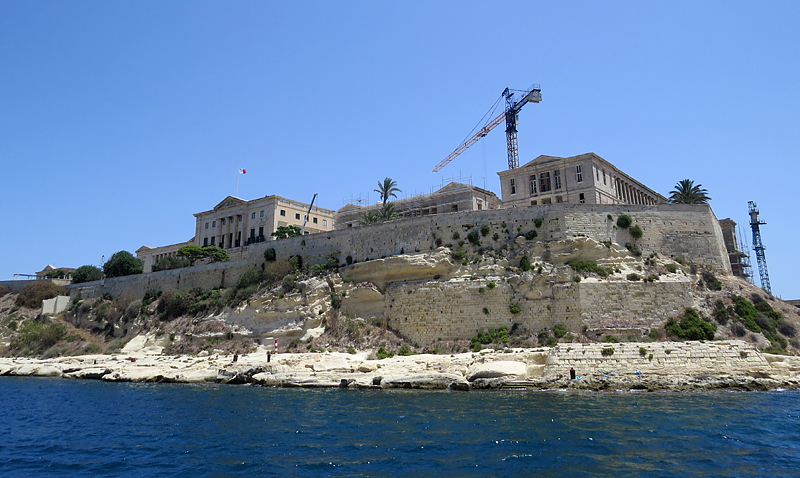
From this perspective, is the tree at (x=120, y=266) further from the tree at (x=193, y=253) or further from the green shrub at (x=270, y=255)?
the green shrub at (x=270, y=255)

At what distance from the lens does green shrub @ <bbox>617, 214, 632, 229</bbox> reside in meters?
32.1

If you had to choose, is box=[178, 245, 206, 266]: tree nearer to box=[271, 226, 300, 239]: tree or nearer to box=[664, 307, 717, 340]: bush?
box=[271, 226, 300, 239]: tree

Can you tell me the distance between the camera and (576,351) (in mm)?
23453

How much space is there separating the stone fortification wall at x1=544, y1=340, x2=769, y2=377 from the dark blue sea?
244cm

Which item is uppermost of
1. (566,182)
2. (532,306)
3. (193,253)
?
(566,182)

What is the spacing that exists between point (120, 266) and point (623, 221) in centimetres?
4562

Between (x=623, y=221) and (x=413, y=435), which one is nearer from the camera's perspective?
(x=413, y=435)

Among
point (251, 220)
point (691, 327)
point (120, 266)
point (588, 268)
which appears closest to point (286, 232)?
point (251, 220)

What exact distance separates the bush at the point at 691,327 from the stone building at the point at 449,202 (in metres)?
19.0

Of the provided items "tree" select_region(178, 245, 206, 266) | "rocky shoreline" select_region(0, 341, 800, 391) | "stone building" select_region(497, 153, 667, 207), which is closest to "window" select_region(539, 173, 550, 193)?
"stone building" select_region(497, 153, 667, 207)

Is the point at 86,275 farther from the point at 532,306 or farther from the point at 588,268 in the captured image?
the point at 588,268

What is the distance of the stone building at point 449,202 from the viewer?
44.5 m

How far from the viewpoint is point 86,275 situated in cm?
5356

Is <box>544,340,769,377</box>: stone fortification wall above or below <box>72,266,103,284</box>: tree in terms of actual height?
below
